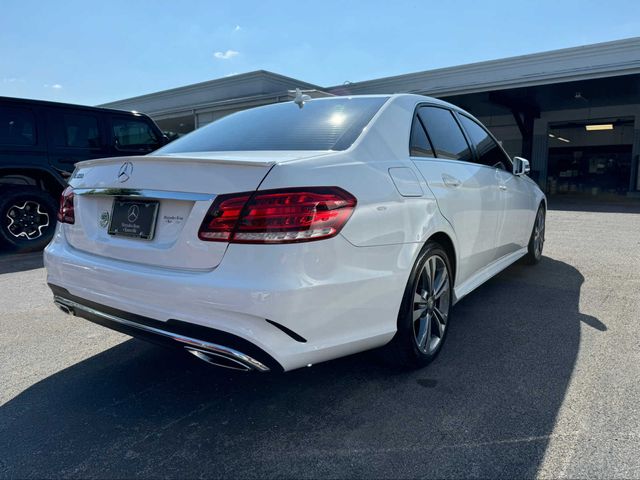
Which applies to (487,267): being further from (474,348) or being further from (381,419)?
(381,419)

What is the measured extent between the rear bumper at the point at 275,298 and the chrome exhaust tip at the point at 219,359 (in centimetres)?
6

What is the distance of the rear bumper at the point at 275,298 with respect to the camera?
6.23 ft

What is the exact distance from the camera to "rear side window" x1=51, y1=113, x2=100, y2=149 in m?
6.72

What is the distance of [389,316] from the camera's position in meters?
2.34

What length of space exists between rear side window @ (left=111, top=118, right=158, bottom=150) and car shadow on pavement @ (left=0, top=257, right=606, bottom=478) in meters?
5.12

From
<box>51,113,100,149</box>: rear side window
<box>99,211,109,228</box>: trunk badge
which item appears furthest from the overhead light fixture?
<box>99,211,109,228</box>: trunk badge

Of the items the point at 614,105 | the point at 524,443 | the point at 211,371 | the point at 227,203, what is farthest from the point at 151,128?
the point at 614,105

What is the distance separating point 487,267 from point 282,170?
8.00ft

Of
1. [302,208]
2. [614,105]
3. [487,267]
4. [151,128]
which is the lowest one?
[487,267]

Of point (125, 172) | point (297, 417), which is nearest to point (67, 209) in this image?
point (125, 172)

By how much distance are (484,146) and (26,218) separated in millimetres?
5864

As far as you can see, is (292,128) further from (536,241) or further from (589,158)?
(589,158)

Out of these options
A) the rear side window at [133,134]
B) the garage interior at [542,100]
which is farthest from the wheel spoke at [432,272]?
the garage interior at [542,100]

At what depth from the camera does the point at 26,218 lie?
640 centimetres
